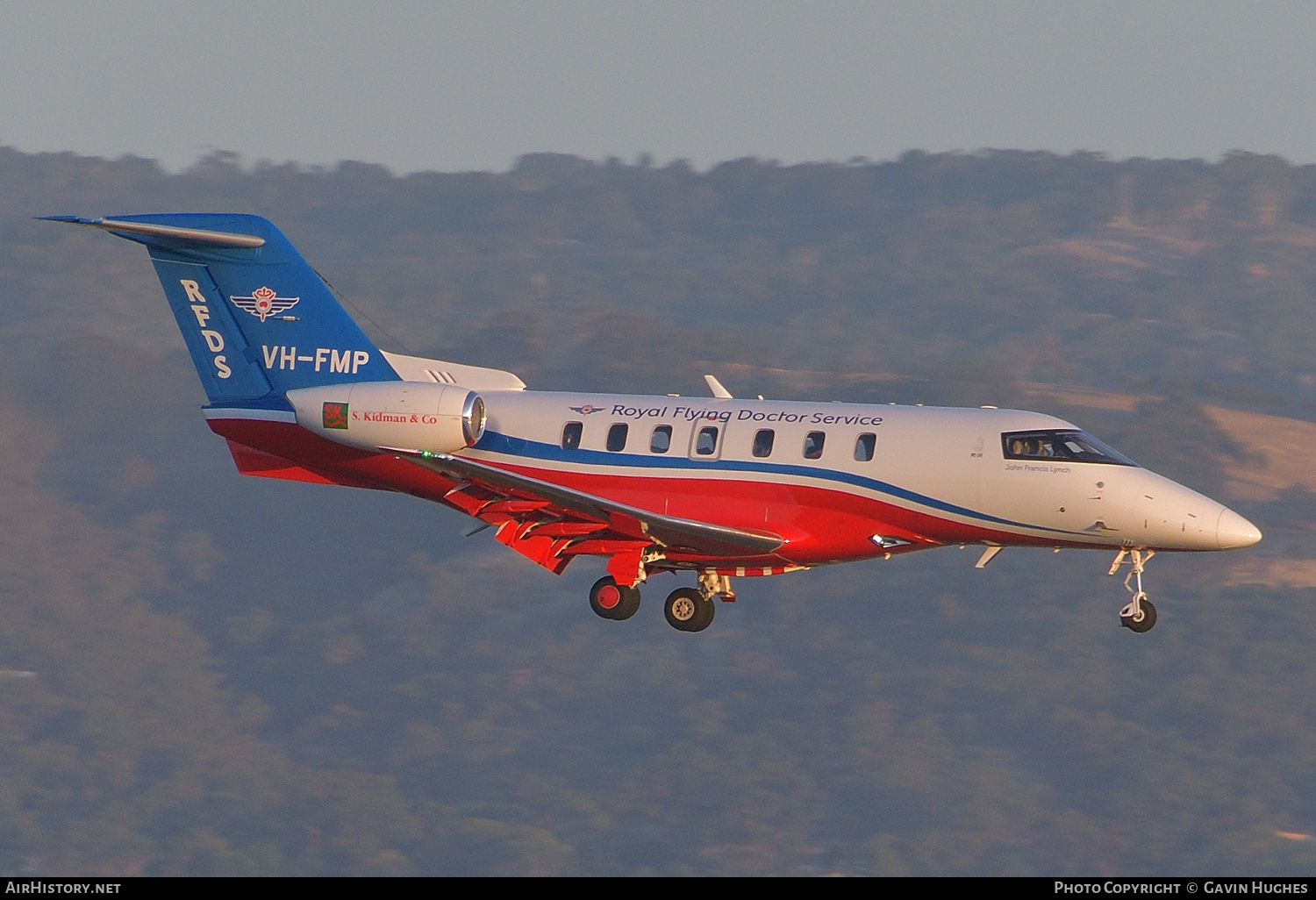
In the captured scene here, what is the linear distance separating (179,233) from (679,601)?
33.0 ft

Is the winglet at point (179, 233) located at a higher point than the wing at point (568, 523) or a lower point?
higher

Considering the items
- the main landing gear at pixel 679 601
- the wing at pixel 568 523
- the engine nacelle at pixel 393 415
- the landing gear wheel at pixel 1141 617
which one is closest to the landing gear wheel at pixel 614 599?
the main landing gear at pixel 679 601

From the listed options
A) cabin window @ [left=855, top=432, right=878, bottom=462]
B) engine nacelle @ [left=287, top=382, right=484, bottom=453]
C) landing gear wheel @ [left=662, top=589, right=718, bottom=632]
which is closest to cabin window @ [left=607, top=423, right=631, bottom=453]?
engine nacelle @ [left=287, top=382, right=484, bottom=453]

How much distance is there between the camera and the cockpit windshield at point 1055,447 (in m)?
29.1

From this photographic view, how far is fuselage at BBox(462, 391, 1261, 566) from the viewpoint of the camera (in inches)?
1134

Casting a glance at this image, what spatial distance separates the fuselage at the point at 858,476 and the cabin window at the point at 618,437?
0.02 m

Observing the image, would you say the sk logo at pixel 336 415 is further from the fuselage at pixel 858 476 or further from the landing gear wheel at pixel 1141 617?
the landing gear wheel at pixel 1141 617

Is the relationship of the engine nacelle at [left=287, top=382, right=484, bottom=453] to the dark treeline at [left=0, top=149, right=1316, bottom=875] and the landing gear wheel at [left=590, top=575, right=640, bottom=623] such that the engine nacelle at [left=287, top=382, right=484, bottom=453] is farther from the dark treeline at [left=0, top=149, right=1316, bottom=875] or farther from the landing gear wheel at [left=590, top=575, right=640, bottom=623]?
the dark treeline at [left=0, top=149, right=1316, bottom=875]

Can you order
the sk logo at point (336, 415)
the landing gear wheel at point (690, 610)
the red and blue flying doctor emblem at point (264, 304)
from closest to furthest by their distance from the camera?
the sk logo at point (336, 415)
the landing gear wheel at point (690, 610)
the red and blue flying doctor emblem at point (264, 304)

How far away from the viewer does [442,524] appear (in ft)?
419

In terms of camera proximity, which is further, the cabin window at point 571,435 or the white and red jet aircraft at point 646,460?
the cabin window at point 571,435

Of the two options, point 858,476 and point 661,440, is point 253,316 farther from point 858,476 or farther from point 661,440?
point 858,476

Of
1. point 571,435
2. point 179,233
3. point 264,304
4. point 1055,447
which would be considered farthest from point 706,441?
point 179,233

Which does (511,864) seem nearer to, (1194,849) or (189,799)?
(189,799)
